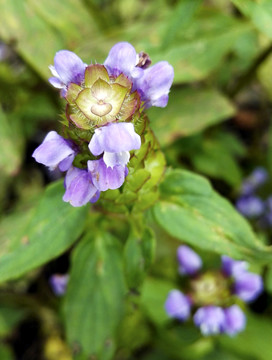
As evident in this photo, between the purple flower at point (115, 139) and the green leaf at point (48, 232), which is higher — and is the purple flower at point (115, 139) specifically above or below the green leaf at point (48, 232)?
above

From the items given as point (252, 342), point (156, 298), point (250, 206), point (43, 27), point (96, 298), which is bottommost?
point (252, 342)

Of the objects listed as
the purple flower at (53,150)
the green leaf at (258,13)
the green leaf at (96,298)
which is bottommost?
the green leaf at (96,298)

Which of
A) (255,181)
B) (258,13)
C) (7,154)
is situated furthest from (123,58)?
(255,181)

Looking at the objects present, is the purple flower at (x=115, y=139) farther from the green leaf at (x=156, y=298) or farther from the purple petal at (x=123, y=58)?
the green leaf at (x=156, y=298)

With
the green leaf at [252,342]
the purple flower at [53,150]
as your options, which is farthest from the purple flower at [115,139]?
the green leaf at [252,342]

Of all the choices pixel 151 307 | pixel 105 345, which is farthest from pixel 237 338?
A: pixel 105 345

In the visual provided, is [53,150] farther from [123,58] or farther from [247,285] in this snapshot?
[247,285]
